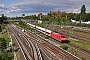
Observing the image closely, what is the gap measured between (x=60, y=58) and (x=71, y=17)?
146m

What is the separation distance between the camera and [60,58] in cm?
3444

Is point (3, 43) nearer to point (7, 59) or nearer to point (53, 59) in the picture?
point (7, 59)

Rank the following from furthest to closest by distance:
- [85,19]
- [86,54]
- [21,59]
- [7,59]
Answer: [85,19], [86,54], [21,59], [7,59]

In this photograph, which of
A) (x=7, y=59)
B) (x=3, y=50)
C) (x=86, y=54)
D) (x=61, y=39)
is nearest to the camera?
(x=7, y=59)

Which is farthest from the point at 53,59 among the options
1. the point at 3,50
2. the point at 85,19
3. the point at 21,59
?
the point at 85,19

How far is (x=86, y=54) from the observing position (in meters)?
37.9

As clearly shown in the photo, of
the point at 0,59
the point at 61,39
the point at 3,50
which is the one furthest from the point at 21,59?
the point at 61,39

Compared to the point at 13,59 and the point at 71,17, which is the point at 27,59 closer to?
the point at 13,59

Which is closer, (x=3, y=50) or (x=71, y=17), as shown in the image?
(x=3, y=50)

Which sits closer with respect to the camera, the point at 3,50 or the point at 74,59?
the point at 74,59

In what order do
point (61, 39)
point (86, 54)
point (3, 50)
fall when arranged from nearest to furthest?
point (86, 54)
point (3, 50)
point (61, 39)

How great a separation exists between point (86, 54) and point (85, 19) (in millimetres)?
120404

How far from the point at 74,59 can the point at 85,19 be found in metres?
126

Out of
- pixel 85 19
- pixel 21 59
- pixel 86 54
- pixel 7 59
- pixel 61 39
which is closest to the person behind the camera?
pixel 7 59
